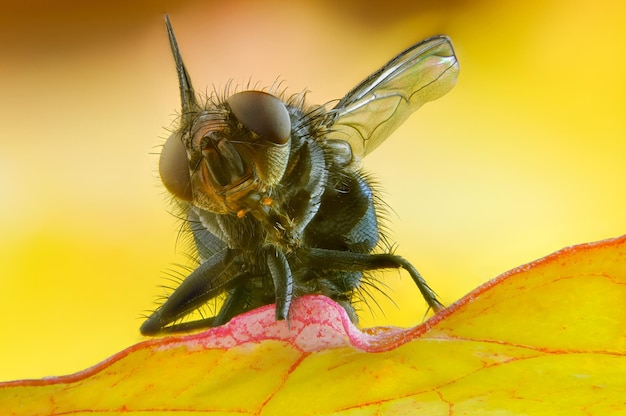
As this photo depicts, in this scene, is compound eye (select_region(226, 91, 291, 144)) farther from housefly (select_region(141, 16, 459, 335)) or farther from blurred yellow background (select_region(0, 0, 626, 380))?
blurred yellow background (select_region(0, 0, 626, 380))

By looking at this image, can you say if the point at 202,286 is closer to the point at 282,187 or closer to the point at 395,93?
the point at 282,187

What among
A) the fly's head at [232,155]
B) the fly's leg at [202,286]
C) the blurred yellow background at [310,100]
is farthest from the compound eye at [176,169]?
the blurred yellow background at [310,100]

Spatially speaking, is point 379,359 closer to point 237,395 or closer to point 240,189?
point 237,395

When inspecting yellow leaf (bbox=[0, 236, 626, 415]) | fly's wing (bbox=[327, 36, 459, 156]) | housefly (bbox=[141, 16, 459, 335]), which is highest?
fly's wing (bbox=[327, 36, 459, 156])

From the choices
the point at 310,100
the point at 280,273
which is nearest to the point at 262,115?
the point at 280,273

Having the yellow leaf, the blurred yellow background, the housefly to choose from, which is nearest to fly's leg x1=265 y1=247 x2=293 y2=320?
the housefly

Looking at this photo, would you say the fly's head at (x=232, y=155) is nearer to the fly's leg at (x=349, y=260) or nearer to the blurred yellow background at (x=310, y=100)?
the fly's leg at (x=349, y=260)

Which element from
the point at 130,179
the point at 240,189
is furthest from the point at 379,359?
the point at 130,179
